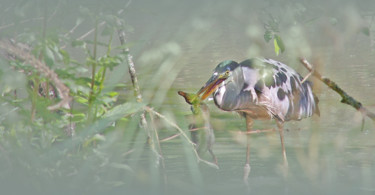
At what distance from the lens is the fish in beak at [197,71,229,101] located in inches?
111

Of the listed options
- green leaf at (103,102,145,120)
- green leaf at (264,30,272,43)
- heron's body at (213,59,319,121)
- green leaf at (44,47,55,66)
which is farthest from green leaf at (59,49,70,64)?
heron's body at (213,59,319,121)

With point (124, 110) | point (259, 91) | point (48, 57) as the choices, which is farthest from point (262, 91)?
point (48, 57)

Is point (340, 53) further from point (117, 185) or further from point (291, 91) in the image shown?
point (117, 185)

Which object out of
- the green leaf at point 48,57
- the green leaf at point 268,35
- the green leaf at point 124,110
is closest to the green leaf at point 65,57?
the green leaf at point 48,57

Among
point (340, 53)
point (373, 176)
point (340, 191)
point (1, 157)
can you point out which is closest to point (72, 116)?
point (1, 157)

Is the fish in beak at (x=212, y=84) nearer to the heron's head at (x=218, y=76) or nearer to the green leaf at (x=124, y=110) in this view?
the heron's head at (x=218, y=76)

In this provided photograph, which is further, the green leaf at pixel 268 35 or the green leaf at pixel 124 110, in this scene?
the green leaf at pixel 268 35

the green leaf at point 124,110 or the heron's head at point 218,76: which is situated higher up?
the heron's head at point 218,76

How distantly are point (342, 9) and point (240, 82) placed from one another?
22.4 inches

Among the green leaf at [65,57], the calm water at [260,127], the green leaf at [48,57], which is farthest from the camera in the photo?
the calm water at [260,127]

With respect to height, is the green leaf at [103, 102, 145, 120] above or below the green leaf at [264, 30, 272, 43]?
below

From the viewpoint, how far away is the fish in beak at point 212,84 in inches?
111

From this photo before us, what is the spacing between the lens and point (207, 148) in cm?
273

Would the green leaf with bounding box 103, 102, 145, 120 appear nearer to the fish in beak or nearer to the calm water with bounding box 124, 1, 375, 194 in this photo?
the calm water with bounding box 124, 1, 375, 194
